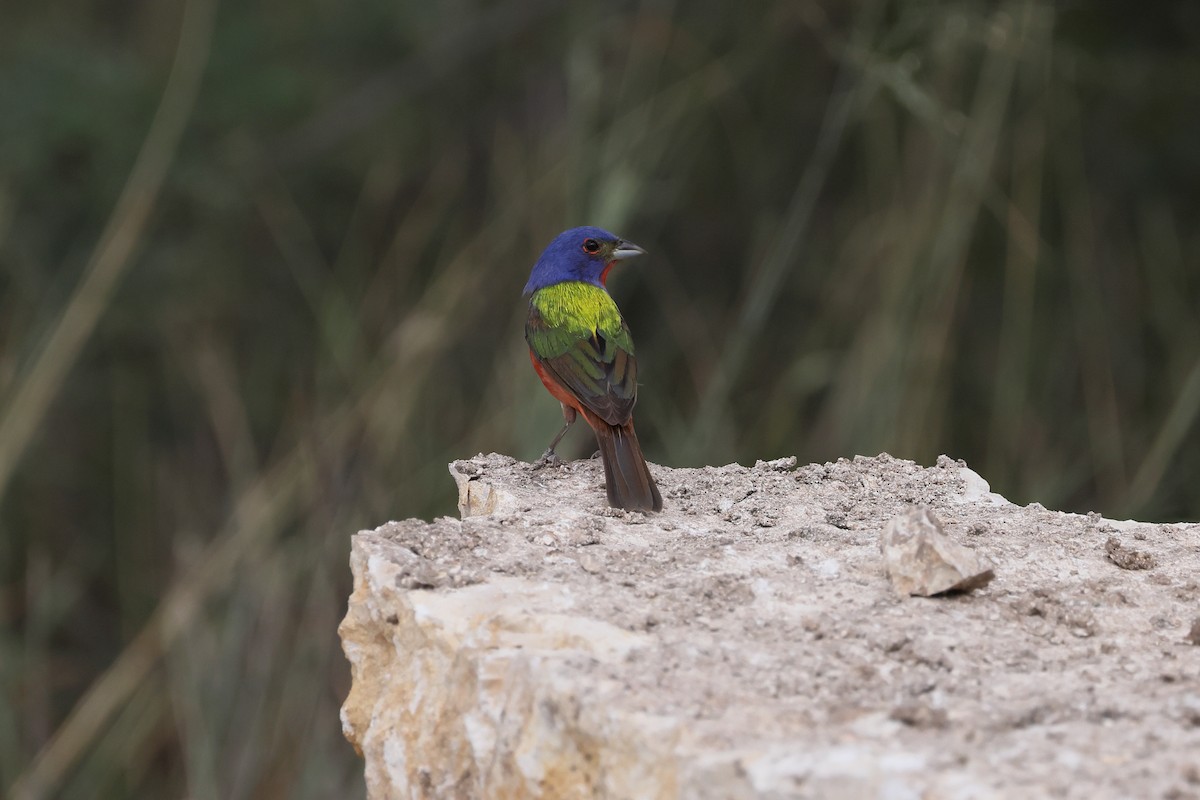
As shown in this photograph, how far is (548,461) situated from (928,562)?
1539 mm

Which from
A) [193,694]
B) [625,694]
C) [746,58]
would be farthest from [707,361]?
[625,694]

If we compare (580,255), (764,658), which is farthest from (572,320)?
(764,658)

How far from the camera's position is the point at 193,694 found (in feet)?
13.8

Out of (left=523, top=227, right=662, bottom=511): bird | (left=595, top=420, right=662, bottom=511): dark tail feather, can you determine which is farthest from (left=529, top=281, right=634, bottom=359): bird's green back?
(left=595, top=420, right=662, bottom=511): dark tail feather

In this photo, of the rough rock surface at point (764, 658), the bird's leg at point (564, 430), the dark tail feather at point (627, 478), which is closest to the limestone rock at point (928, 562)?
the rough rock surface at point (764, 658)

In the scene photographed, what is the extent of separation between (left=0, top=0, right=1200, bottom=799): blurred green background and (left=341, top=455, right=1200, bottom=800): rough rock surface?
151 centimetres

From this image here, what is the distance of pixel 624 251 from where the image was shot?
4.47 m

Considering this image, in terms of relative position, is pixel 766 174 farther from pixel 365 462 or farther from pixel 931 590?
pixel 931 590

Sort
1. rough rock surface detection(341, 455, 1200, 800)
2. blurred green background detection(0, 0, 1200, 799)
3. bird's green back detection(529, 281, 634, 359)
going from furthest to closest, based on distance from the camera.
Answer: blurred green background detection(0, 0, 1200, 799), bird's green back detection(529, 281, 634, 359), rough rock surface detection(341, 455, 1200, 800)

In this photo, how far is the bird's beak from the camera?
4.43 meters

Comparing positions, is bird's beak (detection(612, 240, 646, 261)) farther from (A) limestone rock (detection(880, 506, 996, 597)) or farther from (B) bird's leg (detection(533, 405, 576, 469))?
(A) limestone rock (detection(880, 506, 996, 597))

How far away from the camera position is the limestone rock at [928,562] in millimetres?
2271

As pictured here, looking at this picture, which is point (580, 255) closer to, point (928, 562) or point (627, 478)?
point (627, 478)

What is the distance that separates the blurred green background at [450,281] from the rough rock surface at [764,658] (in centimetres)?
151
